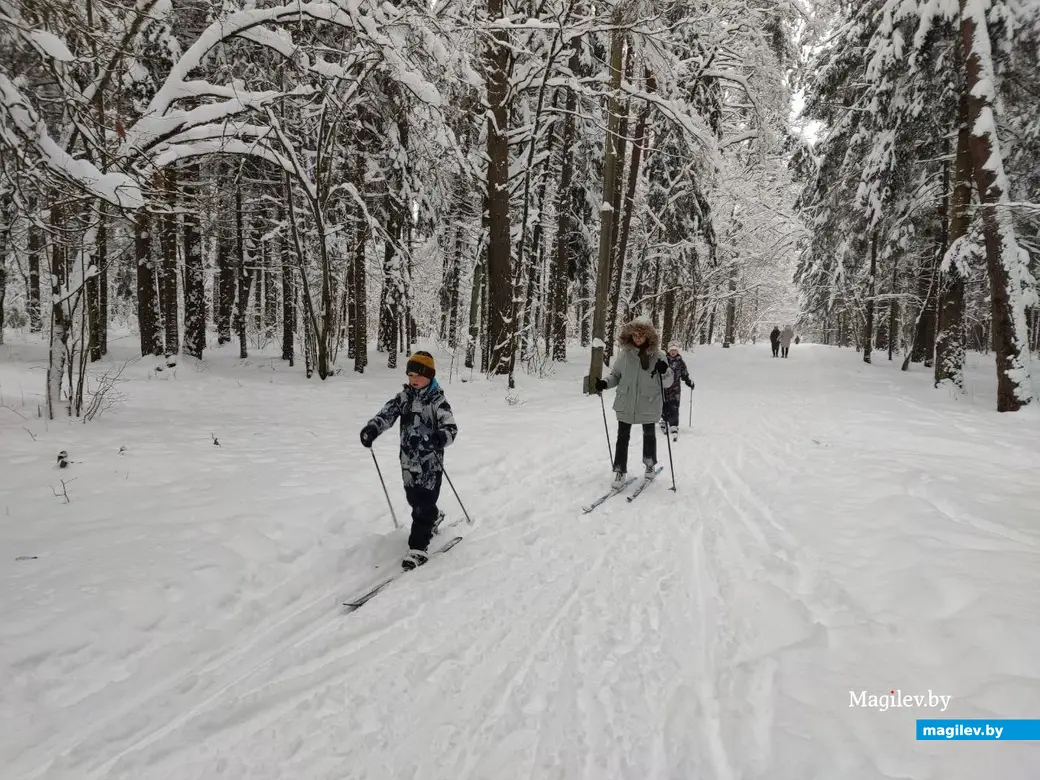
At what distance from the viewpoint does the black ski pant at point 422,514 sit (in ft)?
15.6

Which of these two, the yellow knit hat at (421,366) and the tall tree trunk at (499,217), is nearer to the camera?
the yellow knit hat at (421,366)

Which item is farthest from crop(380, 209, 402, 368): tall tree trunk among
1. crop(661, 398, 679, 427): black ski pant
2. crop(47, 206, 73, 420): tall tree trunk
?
crop(661, 398, 679, 427): black ski pant

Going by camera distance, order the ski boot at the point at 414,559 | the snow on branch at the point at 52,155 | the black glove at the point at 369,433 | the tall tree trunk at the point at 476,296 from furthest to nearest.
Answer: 1. the tall tree trunk at the point at 476,296
2. the black glove at the point at 369,433
3. the ski boot at the point at 414,559
4. the snow on branch at the point at 52,155

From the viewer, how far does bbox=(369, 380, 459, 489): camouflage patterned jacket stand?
4.77 meters

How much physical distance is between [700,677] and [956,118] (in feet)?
54.6

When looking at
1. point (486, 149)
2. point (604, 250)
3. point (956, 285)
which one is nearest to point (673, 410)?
point (604, 250)

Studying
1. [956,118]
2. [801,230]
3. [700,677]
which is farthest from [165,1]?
[801,230]

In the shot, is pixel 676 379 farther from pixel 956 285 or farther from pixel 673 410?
pixel 956 285

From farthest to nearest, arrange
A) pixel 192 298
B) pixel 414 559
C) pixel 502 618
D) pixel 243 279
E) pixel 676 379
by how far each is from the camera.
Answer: pixel 243 279
pixel 192 298
pixel 676 379
pixel 414 559
pixel 502 618

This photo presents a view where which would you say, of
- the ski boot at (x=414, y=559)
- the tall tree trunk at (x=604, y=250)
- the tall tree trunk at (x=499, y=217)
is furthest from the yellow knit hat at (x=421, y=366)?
the tall tree trunk at (x=604, y=250)

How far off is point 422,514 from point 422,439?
0.67 m

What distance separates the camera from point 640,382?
706 centimetres

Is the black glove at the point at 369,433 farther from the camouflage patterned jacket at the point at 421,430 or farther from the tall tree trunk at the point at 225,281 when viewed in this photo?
the tall tree trunk at the point at 225,281

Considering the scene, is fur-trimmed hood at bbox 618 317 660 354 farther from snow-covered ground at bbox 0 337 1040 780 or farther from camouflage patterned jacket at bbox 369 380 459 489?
camouflage patterned jacket at bbox 369 380 459 489
